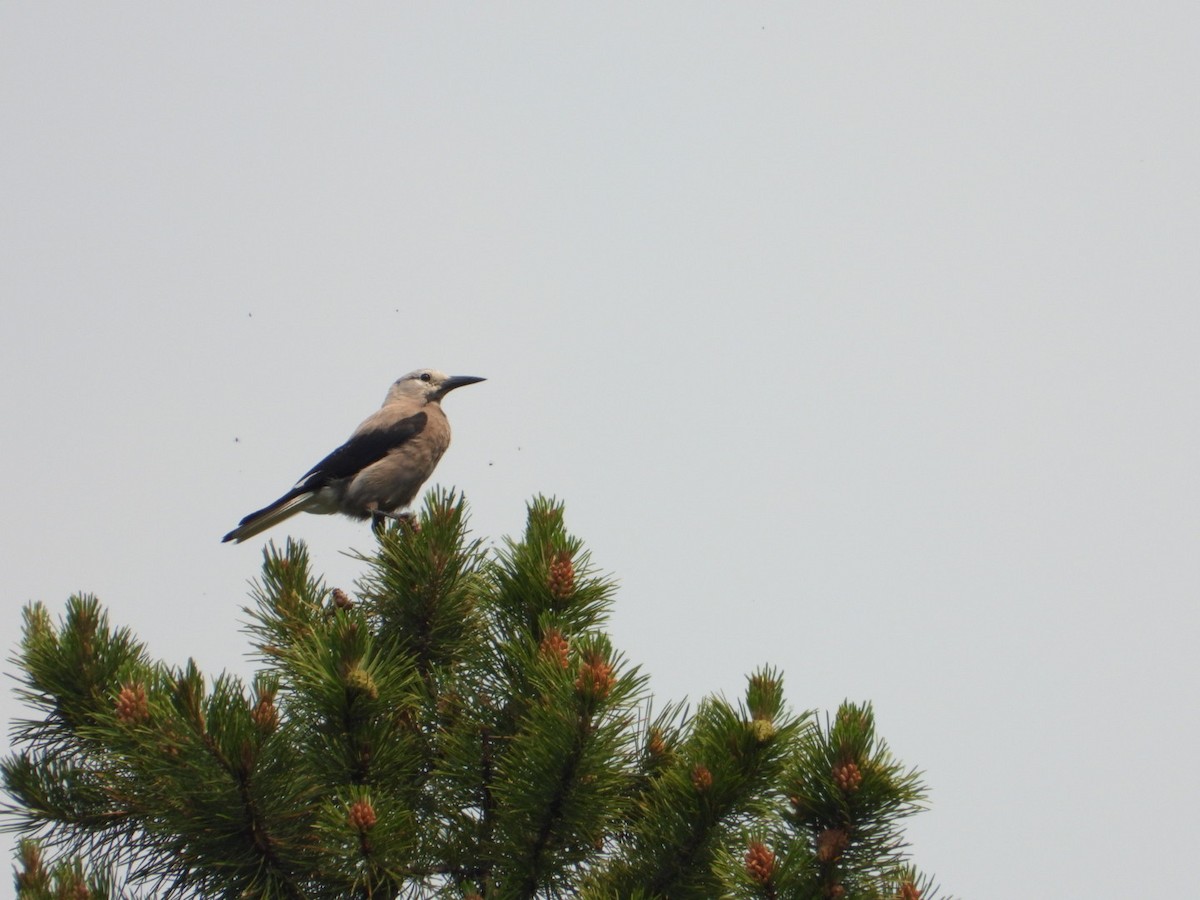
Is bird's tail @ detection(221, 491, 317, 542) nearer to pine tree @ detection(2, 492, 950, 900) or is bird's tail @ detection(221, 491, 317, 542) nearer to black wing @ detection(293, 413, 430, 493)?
black wing @ detection(293, 413, 430, 493)

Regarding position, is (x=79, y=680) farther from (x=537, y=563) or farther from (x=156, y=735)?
(x=537, y=563)

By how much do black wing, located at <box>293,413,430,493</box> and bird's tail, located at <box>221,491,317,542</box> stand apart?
2.0 inches

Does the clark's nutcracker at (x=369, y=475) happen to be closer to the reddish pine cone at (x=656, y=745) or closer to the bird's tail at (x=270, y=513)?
the bird's tail at (x=270, y=513)

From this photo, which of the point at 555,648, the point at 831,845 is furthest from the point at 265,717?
the point at 831,845

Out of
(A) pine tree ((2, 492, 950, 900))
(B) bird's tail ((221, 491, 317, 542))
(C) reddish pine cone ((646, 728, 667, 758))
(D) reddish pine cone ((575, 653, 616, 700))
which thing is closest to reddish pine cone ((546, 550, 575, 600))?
(A) pine tree ((2, 492, 950, 900))

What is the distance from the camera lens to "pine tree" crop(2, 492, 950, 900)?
246cm

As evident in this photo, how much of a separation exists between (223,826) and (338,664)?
41 cm

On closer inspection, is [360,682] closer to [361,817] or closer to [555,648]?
[361,817]

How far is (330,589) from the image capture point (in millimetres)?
3340

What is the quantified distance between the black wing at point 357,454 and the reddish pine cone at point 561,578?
3.40 meters

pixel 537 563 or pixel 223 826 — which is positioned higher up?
pixel 537 563

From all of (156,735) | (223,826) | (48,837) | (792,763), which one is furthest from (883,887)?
(48,837)

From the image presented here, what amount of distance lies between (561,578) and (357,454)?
3.50 meters

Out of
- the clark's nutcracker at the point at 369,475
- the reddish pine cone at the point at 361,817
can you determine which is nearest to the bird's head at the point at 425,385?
the clark's nutcracker at the point at 369,475
